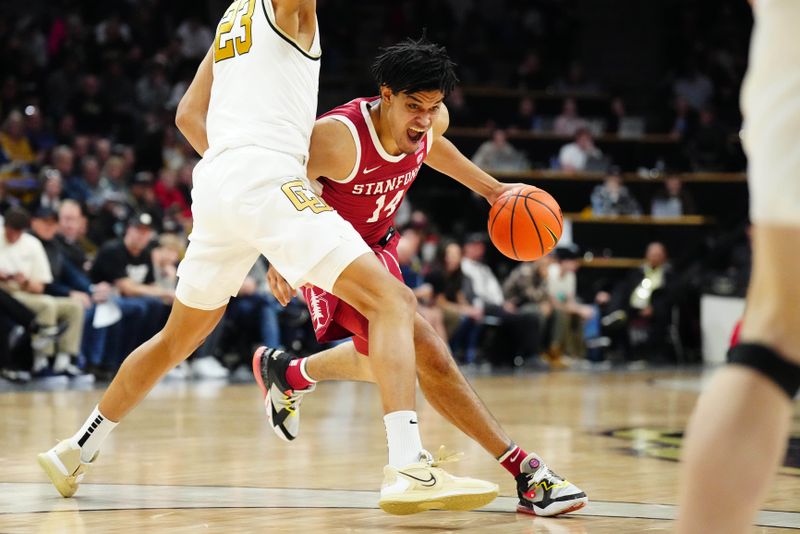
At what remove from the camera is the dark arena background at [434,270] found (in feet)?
15.2

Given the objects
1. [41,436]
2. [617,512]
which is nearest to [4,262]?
[41,436]

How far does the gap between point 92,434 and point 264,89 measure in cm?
141

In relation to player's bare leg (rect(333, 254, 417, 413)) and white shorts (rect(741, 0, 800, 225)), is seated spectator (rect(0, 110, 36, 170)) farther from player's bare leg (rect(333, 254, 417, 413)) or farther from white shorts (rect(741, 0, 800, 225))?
white shorts (rect(741, 0, 800, 225))

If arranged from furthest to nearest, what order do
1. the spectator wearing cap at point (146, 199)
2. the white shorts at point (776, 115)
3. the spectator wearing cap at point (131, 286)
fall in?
the spectator wearing cap at point (146, 199) → the spectator wearing cap at point (131, 286) → the white shorts at point (776, 115)

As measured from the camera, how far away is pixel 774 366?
2207 millimetres

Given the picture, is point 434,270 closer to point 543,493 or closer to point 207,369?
point 207,369

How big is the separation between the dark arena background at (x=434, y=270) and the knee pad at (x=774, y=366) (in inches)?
63.7

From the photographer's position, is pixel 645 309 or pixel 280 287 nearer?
pixel 280 287

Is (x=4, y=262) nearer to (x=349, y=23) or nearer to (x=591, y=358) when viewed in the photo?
(x=591, y=358)

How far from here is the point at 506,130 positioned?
56.3 ft

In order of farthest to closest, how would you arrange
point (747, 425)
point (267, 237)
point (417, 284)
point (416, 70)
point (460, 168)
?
point (417, 284) → point (460, 168) → point (416, 70) → point (267, 237) → point (747, 425)

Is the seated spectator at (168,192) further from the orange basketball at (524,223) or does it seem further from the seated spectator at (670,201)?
the orange basketball at (524,223)

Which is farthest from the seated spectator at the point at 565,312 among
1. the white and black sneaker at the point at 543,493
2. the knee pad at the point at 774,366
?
the knee pad at the point at 774,366

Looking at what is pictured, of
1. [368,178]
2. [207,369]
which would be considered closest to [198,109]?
[368,178]
